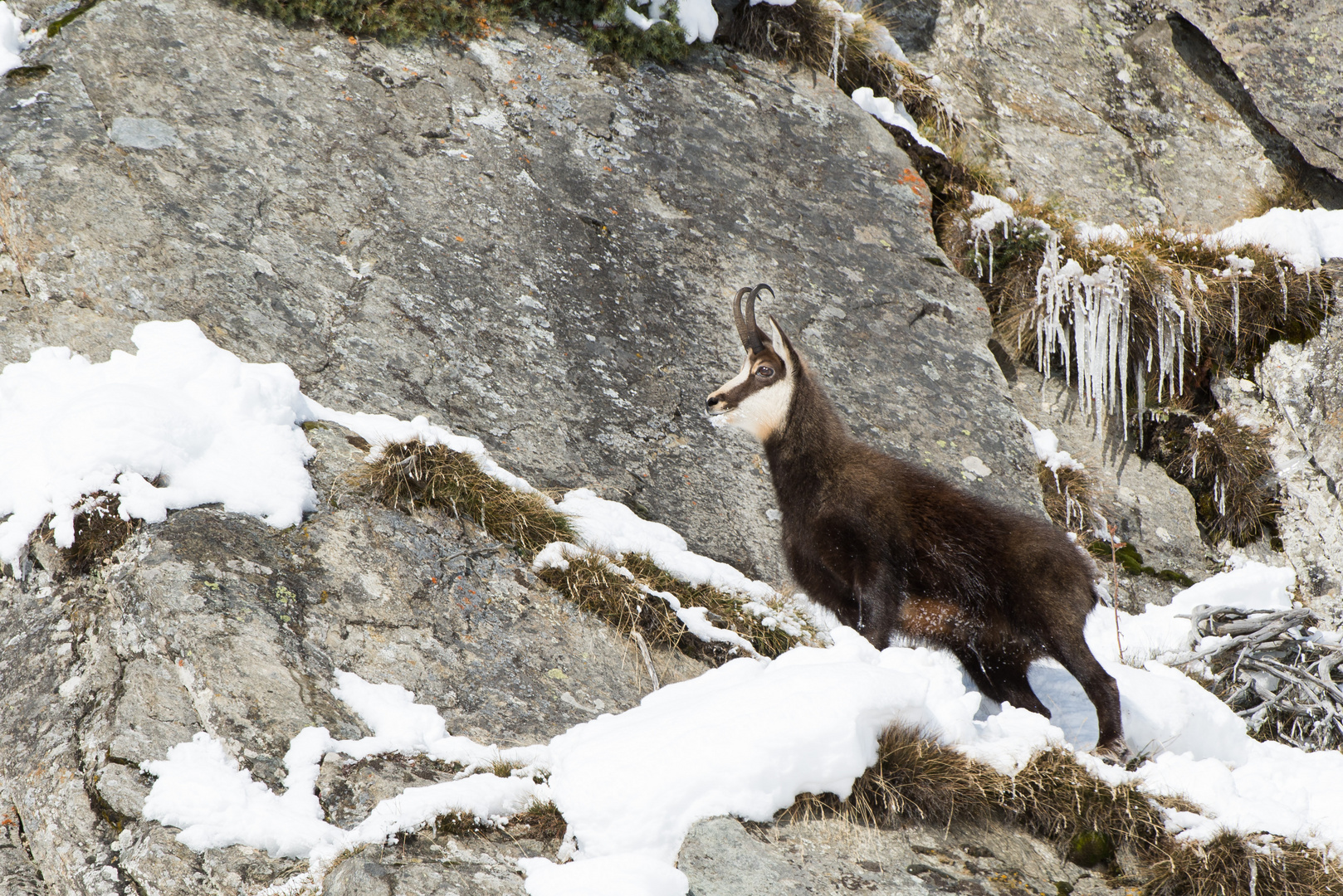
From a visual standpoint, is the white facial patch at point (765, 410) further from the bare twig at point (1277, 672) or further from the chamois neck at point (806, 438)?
the bare twig at point (1277, 672)

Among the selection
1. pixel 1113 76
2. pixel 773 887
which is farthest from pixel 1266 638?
pixel 1113 76

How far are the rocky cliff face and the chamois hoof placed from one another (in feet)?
2.88

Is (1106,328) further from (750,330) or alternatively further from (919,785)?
(919,785)

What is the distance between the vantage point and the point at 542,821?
310 centimetres

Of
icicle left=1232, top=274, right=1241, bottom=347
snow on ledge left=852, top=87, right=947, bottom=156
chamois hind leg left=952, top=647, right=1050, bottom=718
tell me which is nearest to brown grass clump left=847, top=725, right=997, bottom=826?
chamois hind leg left=952, top=647, right=1050, bottom=718

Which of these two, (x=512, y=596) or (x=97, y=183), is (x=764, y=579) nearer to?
(x=512, y=596)

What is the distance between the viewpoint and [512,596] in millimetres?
4504

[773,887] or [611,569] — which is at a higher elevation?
[773,887]

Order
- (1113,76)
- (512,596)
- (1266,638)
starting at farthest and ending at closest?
(1113,76) < (1266,638) < (512,596)

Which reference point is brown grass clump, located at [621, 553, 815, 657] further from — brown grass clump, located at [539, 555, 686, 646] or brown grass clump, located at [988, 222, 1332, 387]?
brown grass clump, located at [988, 222, 1332, 387]

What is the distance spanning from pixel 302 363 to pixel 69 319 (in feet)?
3.59

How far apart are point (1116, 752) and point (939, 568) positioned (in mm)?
1042

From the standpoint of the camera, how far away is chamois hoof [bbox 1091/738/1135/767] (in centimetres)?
403

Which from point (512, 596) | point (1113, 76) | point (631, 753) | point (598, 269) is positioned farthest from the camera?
point (1113, 76)
